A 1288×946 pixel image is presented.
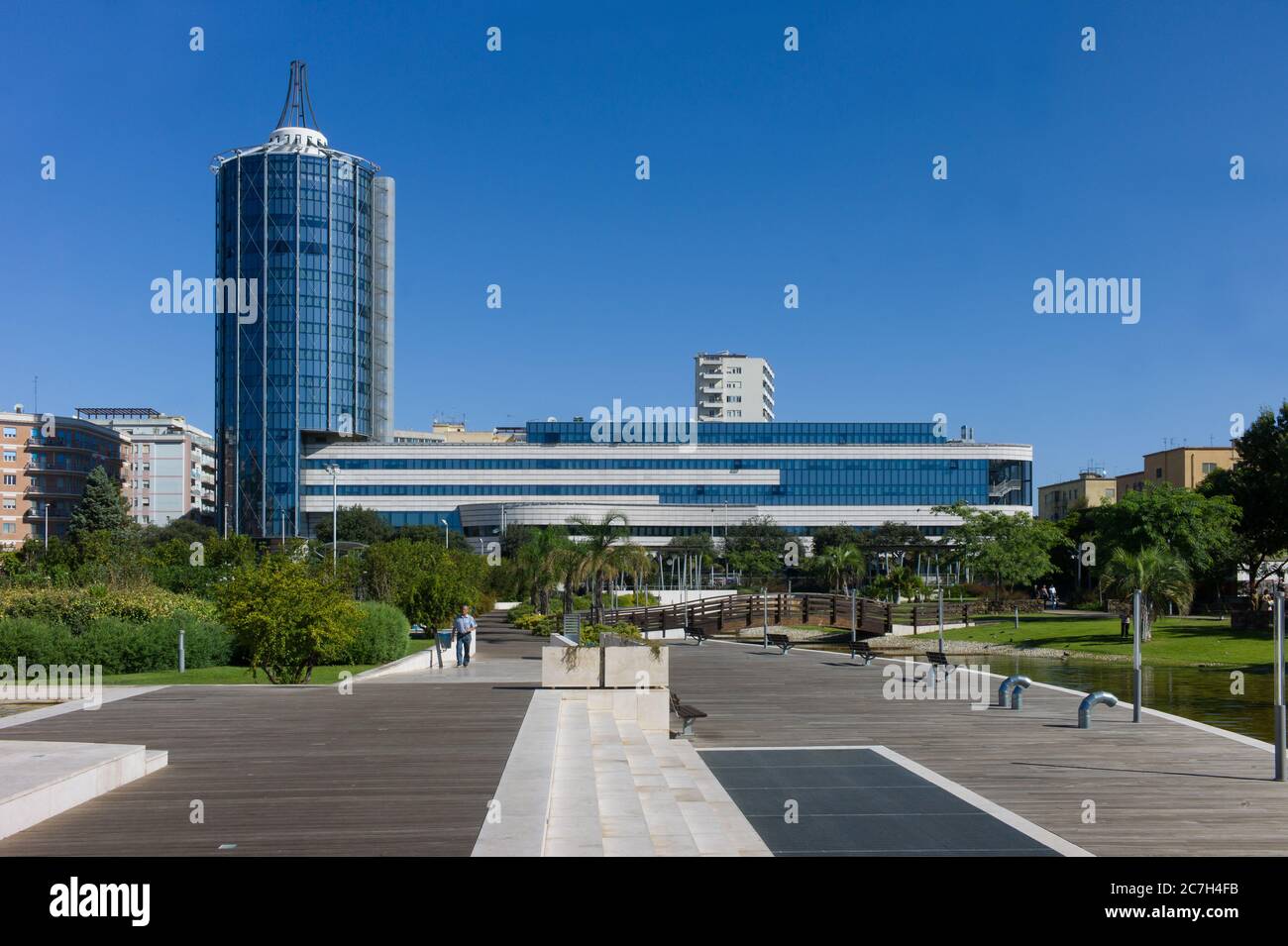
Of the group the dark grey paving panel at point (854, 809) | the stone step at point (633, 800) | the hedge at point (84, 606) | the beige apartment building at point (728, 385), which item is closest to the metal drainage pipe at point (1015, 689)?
the dark grey paving panel at point (854, 809)

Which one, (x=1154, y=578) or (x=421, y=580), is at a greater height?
(x=421, y=580)

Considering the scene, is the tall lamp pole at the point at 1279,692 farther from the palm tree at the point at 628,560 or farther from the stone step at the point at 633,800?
the palm tree at the point at 628,560

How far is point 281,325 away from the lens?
375 ft

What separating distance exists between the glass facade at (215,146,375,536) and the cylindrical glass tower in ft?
0.32

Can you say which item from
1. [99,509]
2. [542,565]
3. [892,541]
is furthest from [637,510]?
[99,509]

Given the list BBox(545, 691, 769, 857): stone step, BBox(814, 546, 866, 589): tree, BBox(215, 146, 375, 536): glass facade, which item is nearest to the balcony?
BBox(215, 146, 375, 536): glass facade

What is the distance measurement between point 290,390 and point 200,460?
40.3m

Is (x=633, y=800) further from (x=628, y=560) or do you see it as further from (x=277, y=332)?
(x=277, y=332)

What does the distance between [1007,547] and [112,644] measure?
55.4 metres

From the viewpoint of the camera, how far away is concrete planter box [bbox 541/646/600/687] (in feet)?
68.6

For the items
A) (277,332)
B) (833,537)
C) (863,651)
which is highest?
(277,332)

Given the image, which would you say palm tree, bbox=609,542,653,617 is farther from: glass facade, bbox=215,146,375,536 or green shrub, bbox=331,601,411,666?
glass facade, bbox=215,146,375,536
